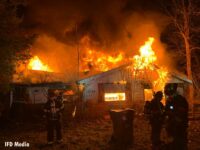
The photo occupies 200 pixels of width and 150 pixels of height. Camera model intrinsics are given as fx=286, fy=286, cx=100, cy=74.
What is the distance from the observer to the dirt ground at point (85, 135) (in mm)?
8914

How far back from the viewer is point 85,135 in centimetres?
1080

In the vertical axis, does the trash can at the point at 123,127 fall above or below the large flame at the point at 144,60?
below

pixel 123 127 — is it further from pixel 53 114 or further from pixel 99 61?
pixel 99 61

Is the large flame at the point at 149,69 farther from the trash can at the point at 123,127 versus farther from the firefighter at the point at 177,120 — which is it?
the firefighter at the point at 177,120

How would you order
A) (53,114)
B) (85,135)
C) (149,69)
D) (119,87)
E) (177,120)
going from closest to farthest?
(177,120), (53,114), (85,135), (119,87), (149,69)

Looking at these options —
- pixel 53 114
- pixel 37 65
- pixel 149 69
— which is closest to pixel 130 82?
pixel 149 69

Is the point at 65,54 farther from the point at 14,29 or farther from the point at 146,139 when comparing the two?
the point at 146,139

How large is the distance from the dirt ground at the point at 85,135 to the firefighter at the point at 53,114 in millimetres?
333

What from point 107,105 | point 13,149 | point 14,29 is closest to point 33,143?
point 13,149

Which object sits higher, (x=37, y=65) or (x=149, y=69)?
(x=37, y=65)

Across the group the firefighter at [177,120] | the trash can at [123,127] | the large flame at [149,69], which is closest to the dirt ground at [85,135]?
the trash can at [123,127]

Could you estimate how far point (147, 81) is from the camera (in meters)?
20.8

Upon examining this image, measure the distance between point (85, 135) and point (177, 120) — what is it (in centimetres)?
534

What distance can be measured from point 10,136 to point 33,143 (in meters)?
1.95
